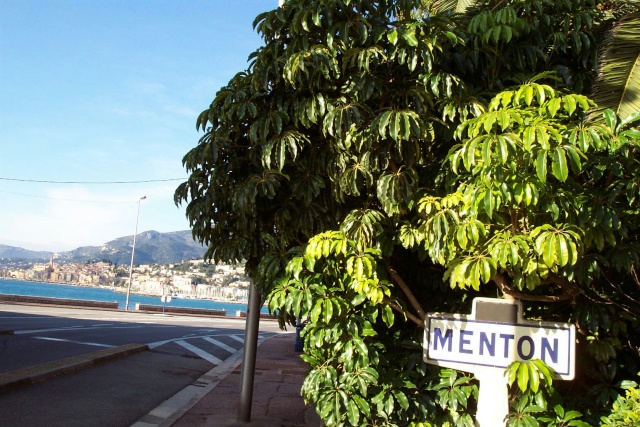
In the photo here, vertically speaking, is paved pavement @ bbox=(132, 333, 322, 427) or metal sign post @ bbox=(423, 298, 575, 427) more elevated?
metal sign post @ bbox=(423, 298, 575, 427)

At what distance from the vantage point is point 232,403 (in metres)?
10.1

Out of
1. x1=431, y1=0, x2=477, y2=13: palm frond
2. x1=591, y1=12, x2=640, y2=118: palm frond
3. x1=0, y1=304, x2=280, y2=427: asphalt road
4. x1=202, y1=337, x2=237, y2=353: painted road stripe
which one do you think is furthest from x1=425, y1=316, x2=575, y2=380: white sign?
x1=202, y1=337, x2=237, y2=353: painted road stripe

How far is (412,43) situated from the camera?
14.2 feet

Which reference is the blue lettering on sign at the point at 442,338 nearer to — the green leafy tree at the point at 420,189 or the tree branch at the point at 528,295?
the green leafy tree at the point at 420,189

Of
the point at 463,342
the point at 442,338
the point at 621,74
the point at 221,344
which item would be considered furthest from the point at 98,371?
the point at 621,74

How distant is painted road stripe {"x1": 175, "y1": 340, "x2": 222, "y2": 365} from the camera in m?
16.9

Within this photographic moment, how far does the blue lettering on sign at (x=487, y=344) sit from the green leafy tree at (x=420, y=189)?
301 mm

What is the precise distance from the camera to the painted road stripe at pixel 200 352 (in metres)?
16.9

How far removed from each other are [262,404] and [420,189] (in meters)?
6.78

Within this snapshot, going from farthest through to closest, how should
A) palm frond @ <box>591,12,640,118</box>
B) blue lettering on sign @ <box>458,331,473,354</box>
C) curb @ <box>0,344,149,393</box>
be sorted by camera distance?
curb @ <box>0,344,149,393</box>
palm frond @ <box>591,12,640,118</box>
blue lettering on sign @ <box>458,331,473,354</box>

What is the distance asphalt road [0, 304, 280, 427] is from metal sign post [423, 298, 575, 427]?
20.3ft

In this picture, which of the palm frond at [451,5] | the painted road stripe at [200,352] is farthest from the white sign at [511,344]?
the painted road stripe at [200,352]

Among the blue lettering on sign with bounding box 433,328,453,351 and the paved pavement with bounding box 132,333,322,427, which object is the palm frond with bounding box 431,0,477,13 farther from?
the paved pavement with bounding box 132,333,322,427

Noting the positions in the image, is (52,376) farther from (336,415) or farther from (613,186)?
(613,186)
